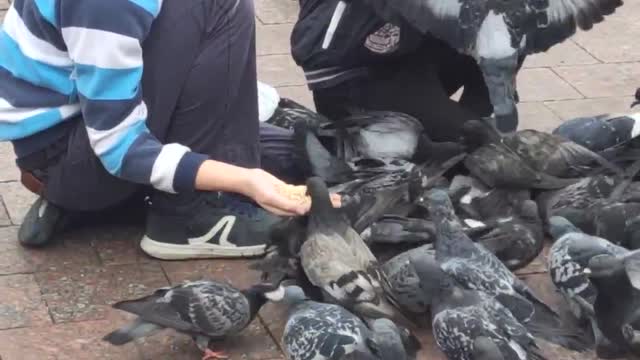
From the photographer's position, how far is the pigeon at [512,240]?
402 centimetres

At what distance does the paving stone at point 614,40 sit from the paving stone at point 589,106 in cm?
54

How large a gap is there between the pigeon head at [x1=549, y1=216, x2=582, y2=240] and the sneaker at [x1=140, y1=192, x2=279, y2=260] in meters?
0.82

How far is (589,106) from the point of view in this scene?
5.45 metres

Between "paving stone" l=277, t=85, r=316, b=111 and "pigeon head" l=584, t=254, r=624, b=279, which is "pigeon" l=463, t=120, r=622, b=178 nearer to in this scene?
"pigeon head" l=584, t=254, r=624, b=279

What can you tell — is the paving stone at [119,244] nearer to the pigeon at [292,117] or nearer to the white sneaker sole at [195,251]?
the white sneaker sole at [195,251]

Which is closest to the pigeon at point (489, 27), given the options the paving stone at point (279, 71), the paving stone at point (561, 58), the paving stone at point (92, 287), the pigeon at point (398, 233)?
the pigeon at point (398, 233)

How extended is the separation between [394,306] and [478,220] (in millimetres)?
630

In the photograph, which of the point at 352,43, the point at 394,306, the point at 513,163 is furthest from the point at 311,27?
the point at 394,306

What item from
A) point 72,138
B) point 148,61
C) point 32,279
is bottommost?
point 32,279

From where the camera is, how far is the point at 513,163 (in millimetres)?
4336

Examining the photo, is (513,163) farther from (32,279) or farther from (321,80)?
(32,279)

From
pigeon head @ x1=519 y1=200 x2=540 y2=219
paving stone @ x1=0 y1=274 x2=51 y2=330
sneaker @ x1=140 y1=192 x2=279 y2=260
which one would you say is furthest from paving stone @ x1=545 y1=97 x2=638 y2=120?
paving stone @ x1=0 y1=274 x2=51 y2=330

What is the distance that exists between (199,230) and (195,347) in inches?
22.9

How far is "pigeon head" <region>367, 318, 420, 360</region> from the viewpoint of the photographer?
3.38m
